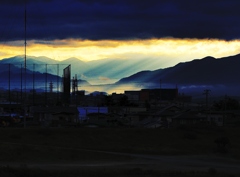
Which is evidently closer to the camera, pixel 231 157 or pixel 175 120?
pixel 231 157

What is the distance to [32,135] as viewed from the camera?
62.0 metres

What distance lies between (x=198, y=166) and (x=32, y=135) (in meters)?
22.6

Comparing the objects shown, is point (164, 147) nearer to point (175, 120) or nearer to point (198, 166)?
point (198, 166)

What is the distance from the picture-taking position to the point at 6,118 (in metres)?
87.1

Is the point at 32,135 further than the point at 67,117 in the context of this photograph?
No

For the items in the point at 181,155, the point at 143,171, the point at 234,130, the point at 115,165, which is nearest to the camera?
the point at 143,171

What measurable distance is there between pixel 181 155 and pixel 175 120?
110 ft

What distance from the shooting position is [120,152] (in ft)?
187

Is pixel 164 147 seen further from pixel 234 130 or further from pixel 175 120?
pixel 175 120

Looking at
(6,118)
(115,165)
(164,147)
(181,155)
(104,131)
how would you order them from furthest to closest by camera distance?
(6,118)
(104,131)
(164,147)
(181,155)
(115,165)

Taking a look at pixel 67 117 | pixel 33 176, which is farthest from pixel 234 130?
pixel 33 176

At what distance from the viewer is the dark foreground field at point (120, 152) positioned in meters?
42.7

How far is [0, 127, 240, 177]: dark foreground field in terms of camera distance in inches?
1682

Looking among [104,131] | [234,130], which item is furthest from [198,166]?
[234,130]
